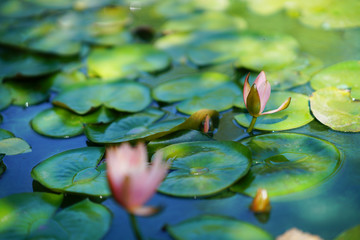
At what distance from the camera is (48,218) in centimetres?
112

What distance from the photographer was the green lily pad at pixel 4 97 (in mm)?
1803

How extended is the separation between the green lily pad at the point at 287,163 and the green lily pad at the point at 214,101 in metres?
0.30

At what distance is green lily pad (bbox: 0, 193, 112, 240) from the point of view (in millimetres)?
1057

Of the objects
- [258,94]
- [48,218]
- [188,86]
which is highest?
[258,94]

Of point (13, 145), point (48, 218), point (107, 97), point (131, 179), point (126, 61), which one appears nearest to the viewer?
Answer: point (131, 179)

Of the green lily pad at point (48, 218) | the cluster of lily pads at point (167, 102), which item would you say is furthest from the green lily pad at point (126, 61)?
the green lily pad at point (48, 218)

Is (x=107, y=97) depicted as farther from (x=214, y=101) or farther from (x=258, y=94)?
(x=258, y=94)

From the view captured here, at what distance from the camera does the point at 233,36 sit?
7.42ft

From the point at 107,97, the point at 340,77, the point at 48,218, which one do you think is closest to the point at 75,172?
the point at 48,218

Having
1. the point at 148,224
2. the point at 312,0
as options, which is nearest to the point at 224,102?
the point at 148,224

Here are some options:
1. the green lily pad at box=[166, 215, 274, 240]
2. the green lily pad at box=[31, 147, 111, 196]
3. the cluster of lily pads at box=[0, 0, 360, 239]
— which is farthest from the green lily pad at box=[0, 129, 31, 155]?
the green lily pad at box=[166, 215, 274, 240]

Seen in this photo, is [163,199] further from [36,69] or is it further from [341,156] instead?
[36,69]

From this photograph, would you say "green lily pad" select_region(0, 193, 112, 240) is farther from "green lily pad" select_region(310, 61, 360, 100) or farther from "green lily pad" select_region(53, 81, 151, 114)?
"green lily pad" select_region(310, 61, 360, 100)

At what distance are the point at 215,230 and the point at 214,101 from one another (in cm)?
79
